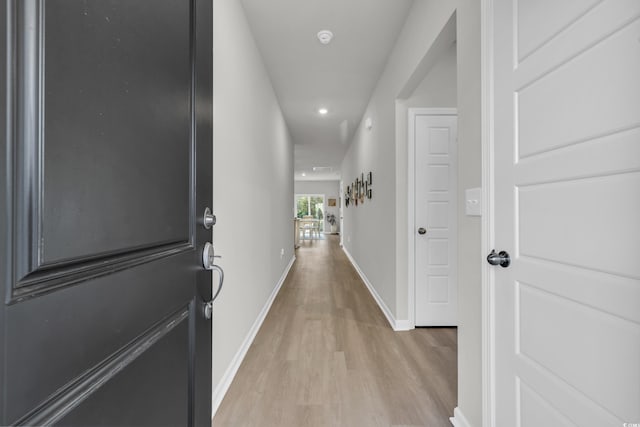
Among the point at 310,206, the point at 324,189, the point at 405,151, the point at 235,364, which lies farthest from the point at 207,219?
the point at 310,206

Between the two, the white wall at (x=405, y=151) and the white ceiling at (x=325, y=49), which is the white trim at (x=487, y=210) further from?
the white ceiling at (x=325, y=49)

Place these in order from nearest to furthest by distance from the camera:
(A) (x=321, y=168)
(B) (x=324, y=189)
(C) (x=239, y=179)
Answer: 1. (C) (x=239, y=179)
2. (A) (x=321, y=168)
3. (B) (x=324, y=189)

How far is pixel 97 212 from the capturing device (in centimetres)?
47

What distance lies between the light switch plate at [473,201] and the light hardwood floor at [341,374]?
1073mm

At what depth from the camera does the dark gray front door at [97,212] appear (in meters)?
0.35

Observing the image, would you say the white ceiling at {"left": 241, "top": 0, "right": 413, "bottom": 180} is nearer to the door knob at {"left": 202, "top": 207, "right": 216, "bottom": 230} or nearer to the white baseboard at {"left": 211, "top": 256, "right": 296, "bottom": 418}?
the door knob at {"left": 202, "top": 207, "right": 216, "bottom": 230}

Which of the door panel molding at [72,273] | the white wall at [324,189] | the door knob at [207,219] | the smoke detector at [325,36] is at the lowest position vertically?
the door panel molding at [72,273]

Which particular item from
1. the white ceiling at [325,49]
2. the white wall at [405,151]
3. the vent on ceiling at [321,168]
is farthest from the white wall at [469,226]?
the vent on ceiling at [321,168]

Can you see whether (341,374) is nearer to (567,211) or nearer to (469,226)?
(469,226)

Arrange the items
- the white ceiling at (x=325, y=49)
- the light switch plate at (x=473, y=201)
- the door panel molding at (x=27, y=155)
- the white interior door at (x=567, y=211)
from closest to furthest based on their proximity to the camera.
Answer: the door panel molding at (x=27, y=155), the white interior door at (x=567, y=211), the light switch plate at (x=473, y=201), the white ceiling at (x=325, y=49)

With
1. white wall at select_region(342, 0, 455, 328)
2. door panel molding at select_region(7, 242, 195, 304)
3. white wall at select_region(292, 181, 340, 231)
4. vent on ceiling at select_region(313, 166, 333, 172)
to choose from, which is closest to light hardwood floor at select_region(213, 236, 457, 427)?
white wall at select_region(342, 0, 455, 328)

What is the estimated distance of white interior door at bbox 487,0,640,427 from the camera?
0.67 meters

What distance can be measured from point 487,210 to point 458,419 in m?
1.04

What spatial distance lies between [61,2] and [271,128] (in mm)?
3104
